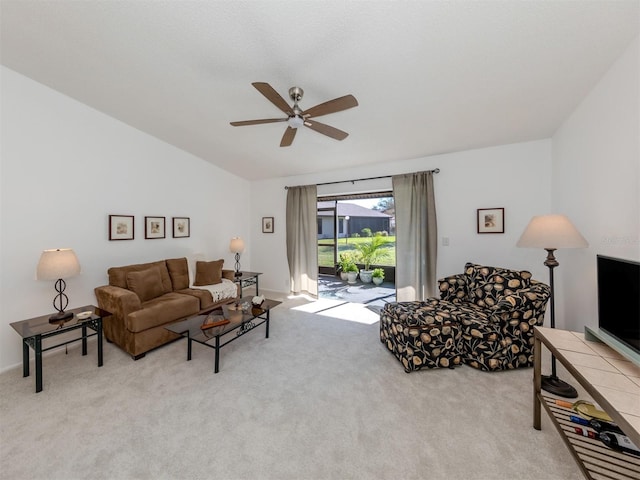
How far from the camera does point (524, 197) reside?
3.27 m

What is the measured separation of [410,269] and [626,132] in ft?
8.50

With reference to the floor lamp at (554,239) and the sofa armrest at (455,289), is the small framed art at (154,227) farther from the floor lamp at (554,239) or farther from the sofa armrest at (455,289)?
the floor lamp at (554,239)

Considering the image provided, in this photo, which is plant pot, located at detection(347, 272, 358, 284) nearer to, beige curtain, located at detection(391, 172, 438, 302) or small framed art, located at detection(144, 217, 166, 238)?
beige curtain, located at detection(391, 172, 438, 302)

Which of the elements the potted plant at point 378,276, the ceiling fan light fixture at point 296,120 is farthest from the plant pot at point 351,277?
the ceiling fan light fixture at point 296,120

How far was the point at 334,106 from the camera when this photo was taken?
189cm

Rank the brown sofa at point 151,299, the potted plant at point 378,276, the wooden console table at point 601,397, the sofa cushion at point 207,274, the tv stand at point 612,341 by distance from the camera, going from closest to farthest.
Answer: the wooden console table at point 601,397 → the tv stand at point 612,341 → the brown sofa at point 151,299 → the sofa cushion at point 207,274 → the potted plant at point 378,276

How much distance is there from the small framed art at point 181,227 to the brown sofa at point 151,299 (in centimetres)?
53

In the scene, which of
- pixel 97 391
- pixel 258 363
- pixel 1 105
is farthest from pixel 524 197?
pixel 1 105

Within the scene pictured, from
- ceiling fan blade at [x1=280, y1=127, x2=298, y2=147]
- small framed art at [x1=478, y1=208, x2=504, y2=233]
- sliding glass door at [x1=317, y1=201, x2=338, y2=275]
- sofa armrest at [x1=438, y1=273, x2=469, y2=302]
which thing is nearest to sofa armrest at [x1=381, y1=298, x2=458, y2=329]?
sofa armrest at [x1=438, y1=273, x2=469, y2=302]

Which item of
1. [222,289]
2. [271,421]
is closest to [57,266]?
[222,289]

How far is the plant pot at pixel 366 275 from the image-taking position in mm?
6198

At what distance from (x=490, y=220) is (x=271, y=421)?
11.6 ft

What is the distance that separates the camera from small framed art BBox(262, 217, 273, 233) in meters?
5.33

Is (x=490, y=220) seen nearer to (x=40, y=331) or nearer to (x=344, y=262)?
(x=344, y=262)
